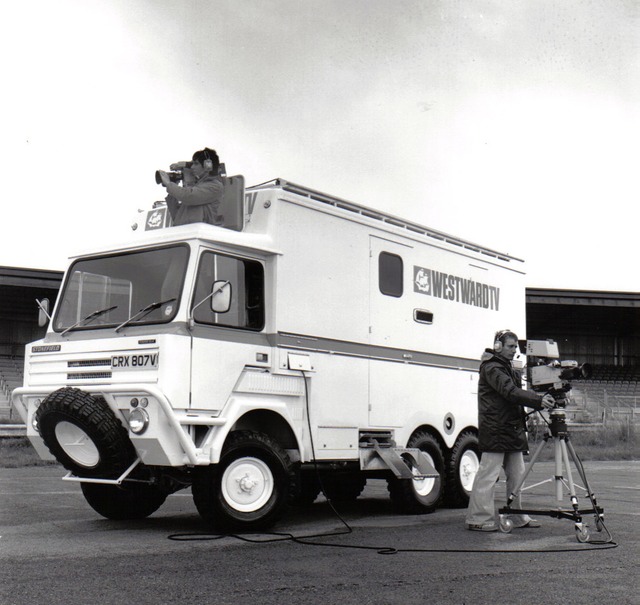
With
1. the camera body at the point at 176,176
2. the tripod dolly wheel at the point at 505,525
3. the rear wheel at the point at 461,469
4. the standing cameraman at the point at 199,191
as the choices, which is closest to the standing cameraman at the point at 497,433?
the tripod dolly wheel at the point at 505,525

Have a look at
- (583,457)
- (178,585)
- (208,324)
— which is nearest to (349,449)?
(208,324)

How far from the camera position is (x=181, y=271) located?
8.42m

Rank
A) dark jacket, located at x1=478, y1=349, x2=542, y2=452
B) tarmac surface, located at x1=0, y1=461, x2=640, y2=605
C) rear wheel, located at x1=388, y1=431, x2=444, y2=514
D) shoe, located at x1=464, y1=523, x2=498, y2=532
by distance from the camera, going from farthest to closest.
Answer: rear wheel, located at x1=388, y1=431, x2=444, y2=514, dark jacket, located at x1=478, y1=349, x2=542, y2=452, shoe, located at x1=464, y1=523, x2=498, y2=532, tarmac surface, located at x1=0, y1=461, x2=640, y2=605

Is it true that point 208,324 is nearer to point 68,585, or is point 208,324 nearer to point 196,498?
point 196,498

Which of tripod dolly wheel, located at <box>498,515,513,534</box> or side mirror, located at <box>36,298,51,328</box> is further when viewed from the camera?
side mirror, located at <box>36,298,51,328</box>

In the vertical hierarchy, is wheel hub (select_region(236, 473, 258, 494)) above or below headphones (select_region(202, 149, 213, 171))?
below

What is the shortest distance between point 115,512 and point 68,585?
378 cm

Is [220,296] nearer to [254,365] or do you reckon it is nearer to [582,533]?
[254,365]

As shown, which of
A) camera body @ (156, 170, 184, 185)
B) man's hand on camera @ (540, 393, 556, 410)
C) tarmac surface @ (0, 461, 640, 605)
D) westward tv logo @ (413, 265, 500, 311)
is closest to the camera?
tarmac surface @ (0, 461, 640, 605)

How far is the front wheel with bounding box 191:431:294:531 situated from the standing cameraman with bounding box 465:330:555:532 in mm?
1949

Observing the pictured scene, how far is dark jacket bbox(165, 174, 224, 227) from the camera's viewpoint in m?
8.98

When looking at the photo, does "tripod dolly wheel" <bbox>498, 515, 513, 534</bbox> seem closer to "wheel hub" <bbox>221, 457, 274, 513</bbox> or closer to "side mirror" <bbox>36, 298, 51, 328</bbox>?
"wheel hub" <bbox>221, 457, 274, 513</bbox>

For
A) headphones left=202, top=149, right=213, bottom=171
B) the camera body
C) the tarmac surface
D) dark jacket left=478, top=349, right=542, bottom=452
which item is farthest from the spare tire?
dark jacket left=478, top=349, right=542, bottom=452

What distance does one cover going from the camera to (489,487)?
897 cm
